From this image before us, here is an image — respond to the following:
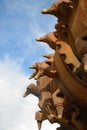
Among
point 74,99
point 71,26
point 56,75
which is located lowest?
point 74,99

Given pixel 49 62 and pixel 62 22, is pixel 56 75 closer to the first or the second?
pixel 49 62

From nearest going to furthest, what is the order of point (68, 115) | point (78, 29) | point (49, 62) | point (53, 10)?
point (78, 29), point (53, 10), point (68, 115), point (49, 62)

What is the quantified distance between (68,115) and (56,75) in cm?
41

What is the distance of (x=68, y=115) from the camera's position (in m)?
4.09

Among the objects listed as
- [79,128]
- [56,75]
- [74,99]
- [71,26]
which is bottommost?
[79,128]

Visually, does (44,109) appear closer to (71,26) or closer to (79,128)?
(79,128)

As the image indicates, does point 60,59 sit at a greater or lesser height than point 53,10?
lesser

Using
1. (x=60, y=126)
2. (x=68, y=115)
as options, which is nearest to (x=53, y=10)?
(x=68, y=115)

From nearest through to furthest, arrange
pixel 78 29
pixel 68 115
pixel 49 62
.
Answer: pixel 78 29 → pixel 68 115 → pixel 49 62

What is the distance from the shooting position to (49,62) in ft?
14.3

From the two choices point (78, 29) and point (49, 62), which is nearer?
point (78, 29)

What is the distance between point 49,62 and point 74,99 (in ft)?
1.91

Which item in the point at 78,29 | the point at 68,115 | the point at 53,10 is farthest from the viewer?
the point at 68,115

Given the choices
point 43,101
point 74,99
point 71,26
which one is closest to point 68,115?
point 74,99
